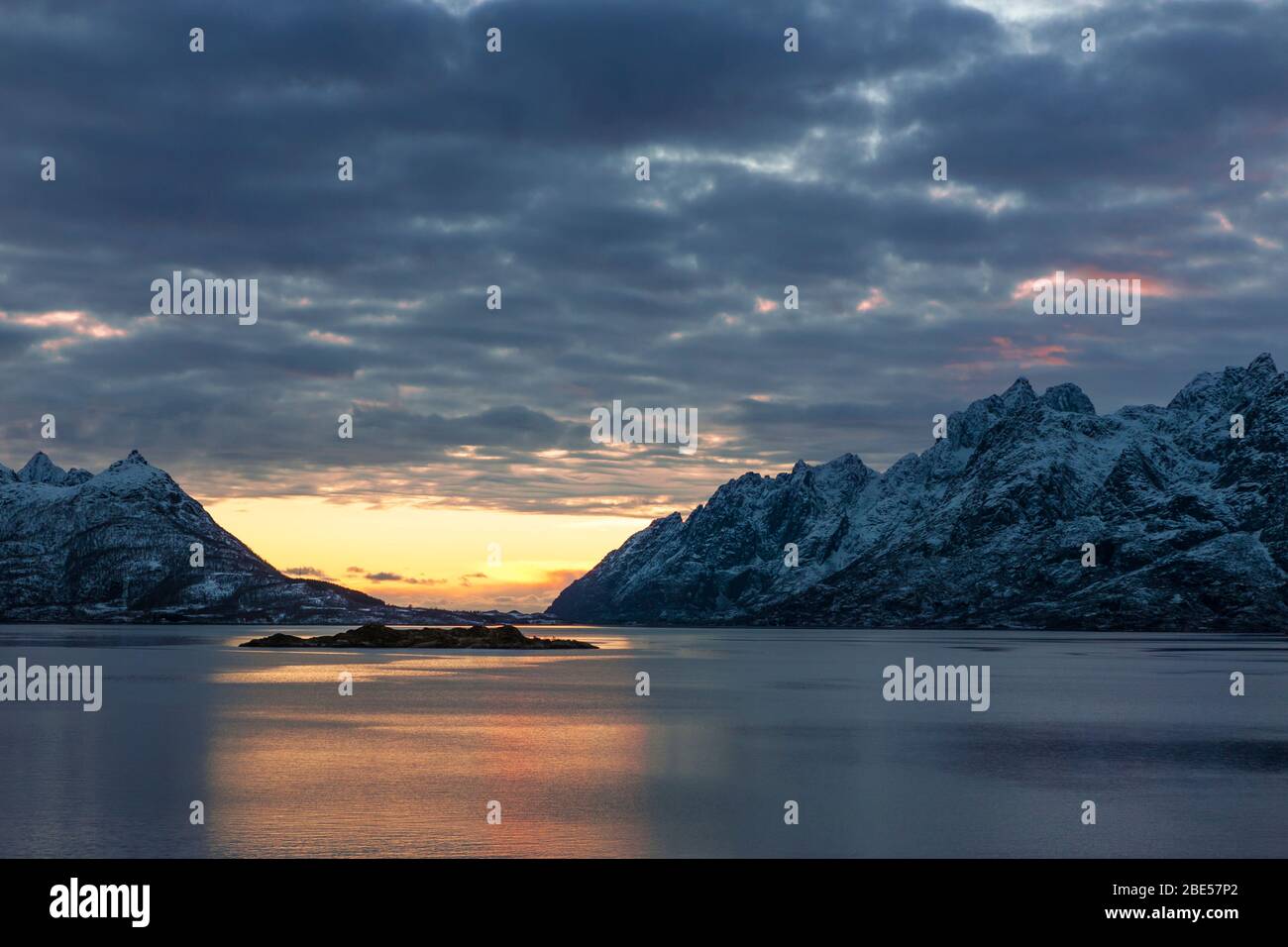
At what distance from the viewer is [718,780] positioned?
2447 inches

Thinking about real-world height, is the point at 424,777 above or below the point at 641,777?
above

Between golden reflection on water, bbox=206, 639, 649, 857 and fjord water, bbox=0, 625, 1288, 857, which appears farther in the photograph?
fjord water, bbox=0, 625, 1288, 857

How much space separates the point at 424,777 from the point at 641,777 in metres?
11.5

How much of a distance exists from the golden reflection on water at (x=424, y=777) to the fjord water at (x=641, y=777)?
0.23m

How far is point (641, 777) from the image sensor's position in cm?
6394

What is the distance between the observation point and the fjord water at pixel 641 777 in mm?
45500

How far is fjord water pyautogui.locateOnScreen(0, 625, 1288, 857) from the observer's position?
45500 millimetres

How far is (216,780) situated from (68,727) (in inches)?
1393

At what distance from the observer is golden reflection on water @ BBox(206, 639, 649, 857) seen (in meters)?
45.1

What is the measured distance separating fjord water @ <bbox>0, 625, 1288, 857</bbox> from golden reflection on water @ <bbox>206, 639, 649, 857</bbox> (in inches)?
9.0

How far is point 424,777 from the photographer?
62875 mm

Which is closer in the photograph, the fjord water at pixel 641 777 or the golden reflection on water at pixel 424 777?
the golden reflection on water at pixel 424 777

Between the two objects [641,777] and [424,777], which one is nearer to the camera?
[424,777]

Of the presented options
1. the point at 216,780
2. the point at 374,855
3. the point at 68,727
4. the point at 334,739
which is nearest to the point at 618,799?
the point at 374,855
